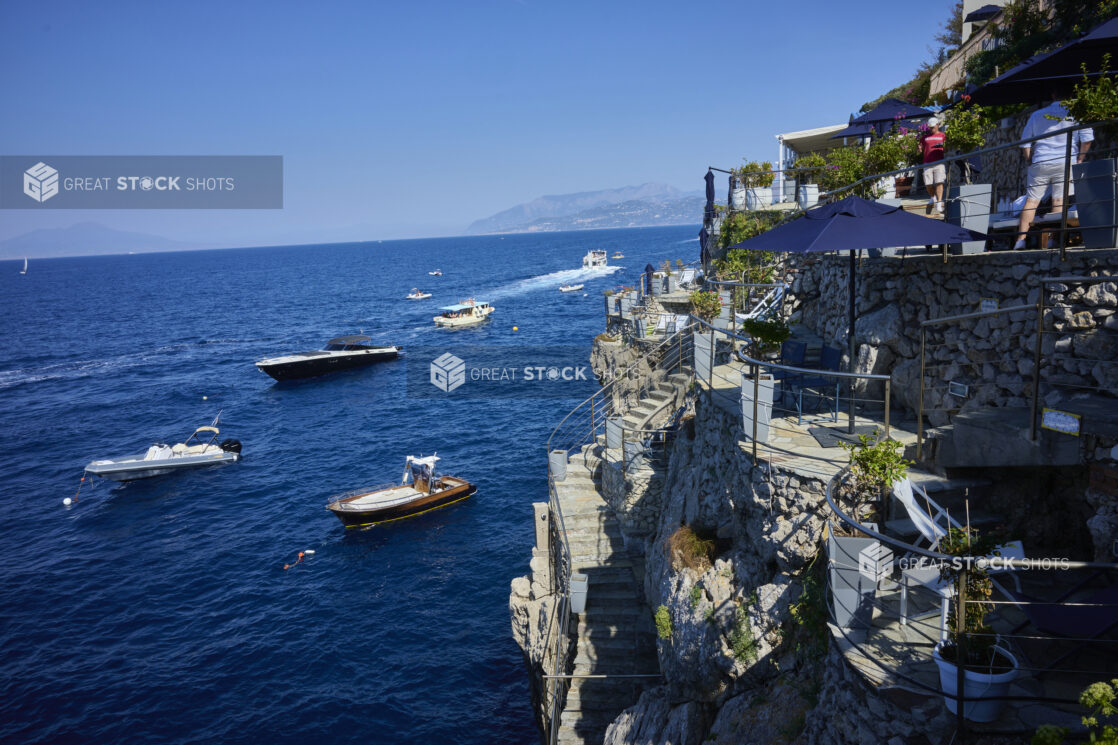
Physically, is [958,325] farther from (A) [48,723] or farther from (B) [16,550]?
(B) [16,550]

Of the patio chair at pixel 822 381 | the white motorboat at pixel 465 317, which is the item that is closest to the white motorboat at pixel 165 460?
the white motorboat at pixel 465 317

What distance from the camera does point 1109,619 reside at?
15.3 feet

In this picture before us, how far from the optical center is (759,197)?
24.0 metres

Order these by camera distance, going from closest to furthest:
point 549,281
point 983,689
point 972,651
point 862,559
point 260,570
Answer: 1. point 983,689
2. point 972,651
3. point 862,559
4. point 260,570
5. point 549,281

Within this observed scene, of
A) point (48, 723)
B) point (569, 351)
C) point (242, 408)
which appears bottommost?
point (48, 723)

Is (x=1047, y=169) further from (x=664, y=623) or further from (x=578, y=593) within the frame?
(x=578, y=593)

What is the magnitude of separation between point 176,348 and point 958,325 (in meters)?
79.0

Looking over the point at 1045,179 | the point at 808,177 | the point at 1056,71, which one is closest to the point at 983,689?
the point at 1045,179

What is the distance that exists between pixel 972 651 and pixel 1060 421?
2.71 metres

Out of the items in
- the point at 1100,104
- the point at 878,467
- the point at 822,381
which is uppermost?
the point at 1100,104

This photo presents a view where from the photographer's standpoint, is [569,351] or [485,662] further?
[569,351]

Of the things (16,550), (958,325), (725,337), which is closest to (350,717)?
(725,337)

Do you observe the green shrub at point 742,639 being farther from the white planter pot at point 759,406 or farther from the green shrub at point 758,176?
the green shrub at point 758,176

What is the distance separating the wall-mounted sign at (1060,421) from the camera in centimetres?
619
